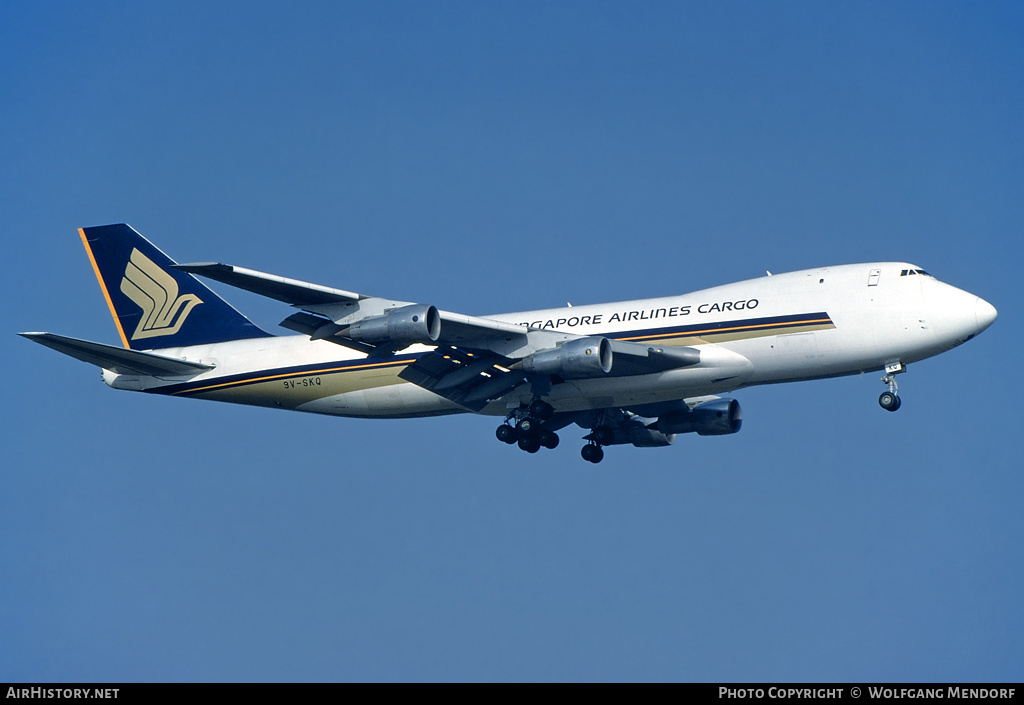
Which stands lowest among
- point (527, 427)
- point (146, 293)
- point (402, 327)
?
point (527, 427)

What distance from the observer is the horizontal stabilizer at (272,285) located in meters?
33.5

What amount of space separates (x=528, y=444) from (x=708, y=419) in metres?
6.94

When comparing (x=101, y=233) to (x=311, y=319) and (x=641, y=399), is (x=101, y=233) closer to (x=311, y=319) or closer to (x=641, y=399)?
(x=311, y=319)

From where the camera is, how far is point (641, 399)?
38938 millimetres

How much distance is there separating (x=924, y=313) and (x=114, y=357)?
26.1 meters

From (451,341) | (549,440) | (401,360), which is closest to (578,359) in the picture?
(451,341)

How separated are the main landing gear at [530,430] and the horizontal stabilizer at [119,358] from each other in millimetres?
10921

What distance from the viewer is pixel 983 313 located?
3622cm

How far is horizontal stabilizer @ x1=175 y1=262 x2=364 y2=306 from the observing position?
110 feet

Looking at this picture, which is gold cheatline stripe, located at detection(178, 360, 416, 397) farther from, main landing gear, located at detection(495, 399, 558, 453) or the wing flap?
main landing gear, located at detection(495, 399, 558, 453)

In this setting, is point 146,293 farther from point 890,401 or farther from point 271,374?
point 890,401

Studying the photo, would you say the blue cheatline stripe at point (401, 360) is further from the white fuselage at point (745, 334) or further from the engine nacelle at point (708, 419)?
the engine nacelle at point (708, 419)
